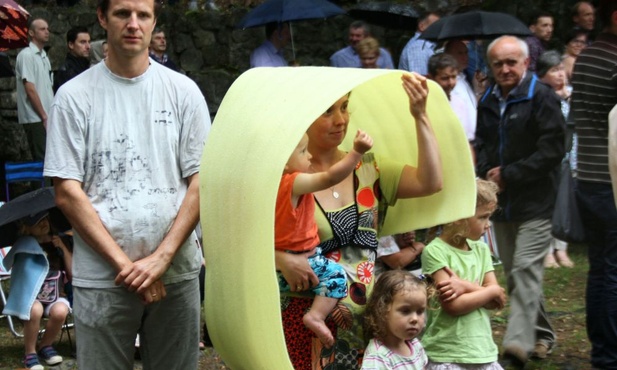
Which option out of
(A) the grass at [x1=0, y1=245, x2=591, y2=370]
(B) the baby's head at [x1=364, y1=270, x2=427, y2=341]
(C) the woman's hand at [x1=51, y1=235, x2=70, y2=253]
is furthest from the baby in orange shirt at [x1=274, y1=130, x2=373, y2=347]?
(C) the woman's hand at [x1=51, y1=235, x2=70, y2=253]

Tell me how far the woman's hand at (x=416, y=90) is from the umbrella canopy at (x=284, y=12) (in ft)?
25.0

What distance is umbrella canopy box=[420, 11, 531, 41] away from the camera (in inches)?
415

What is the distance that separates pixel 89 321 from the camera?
4.27m

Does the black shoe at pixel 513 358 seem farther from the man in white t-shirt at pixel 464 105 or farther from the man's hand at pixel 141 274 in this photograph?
the man's hand at pixel 141 274

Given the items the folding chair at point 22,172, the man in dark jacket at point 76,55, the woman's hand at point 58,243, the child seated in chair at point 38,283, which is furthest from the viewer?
the man in dark jacket at point 76,55

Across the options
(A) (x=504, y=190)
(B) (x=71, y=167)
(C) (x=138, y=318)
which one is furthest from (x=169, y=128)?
(A) (x=504, y=190)

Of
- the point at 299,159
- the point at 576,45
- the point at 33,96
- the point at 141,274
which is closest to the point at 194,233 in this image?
the point at 141,274

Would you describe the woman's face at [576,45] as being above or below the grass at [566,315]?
above

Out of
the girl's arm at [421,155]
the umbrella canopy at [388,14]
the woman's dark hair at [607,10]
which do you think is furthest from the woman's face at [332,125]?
the umbrella canopy at [388,14]

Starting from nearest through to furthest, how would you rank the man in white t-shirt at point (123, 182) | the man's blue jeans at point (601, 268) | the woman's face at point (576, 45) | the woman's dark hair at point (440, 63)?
the man in white t-shirt at point (123, 182) → the man's blue jeans at point (601, 268) → the woman's dark hair at point (440, 63) → the woman's face at point (576, 45)

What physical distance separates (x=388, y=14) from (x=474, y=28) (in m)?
3.33

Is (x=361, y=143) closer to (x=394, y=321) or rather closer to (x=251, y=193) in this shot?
(x=251, y=193)

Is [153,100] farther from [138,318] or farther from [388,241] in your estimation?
[388,241]

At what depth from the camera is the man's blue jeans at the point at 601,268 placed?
6434 millimetres
